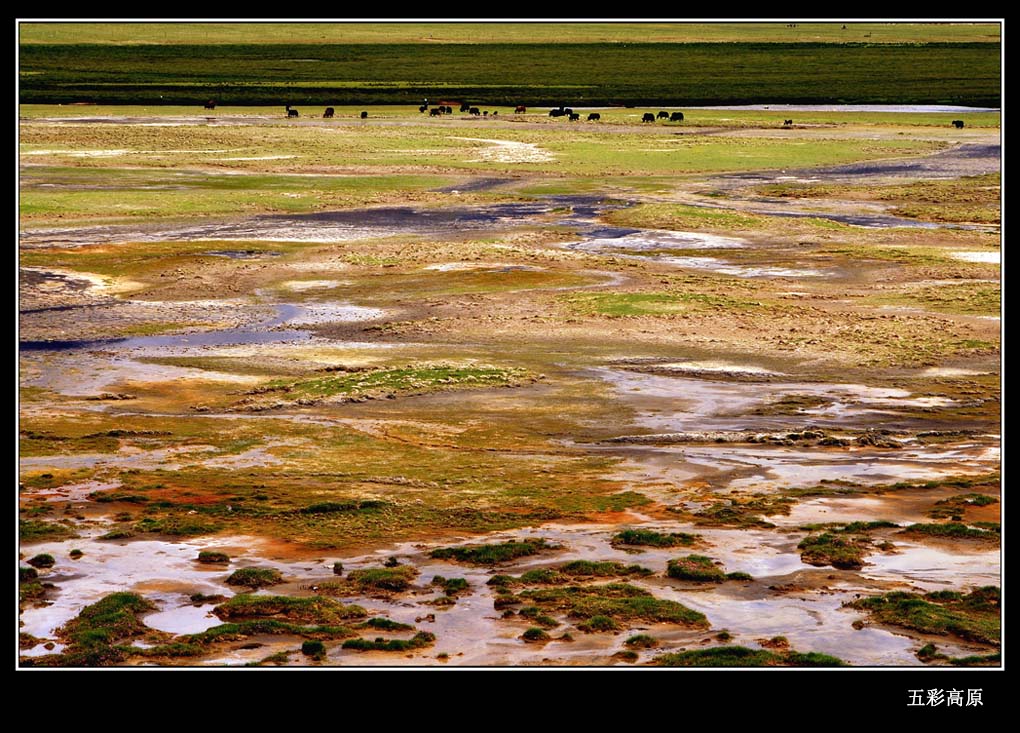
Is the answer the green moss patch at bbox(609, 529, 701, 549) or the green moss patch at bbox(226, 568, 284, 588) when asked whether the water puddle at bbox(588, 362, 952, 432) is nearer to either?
the green moss patch at bbox(609, 529, 701, 549)

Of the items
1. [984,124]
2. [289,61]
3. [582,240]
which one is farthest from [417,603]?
[289,61]

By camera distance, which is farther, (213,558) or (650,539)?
(650,539)

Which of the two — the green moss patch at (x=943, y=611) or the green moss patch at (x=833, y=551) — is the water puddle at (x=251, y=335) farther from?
the green moss patch at (x=943, y=611)

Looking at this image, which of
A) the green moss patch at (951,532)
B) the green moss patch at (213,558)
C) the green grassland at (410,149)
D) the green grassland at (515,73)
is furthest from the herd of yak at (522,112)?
the green moss patch at (213,558)

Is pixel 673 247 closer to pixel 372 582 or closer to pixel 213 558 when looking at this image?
pixel 213 558

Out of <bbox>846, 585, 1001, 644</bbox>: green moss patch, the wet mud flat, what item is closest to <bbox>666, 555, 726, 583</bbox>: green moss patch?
the wet mud flat

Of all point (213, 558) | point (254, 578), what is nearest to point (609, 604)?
point (254, 578)
